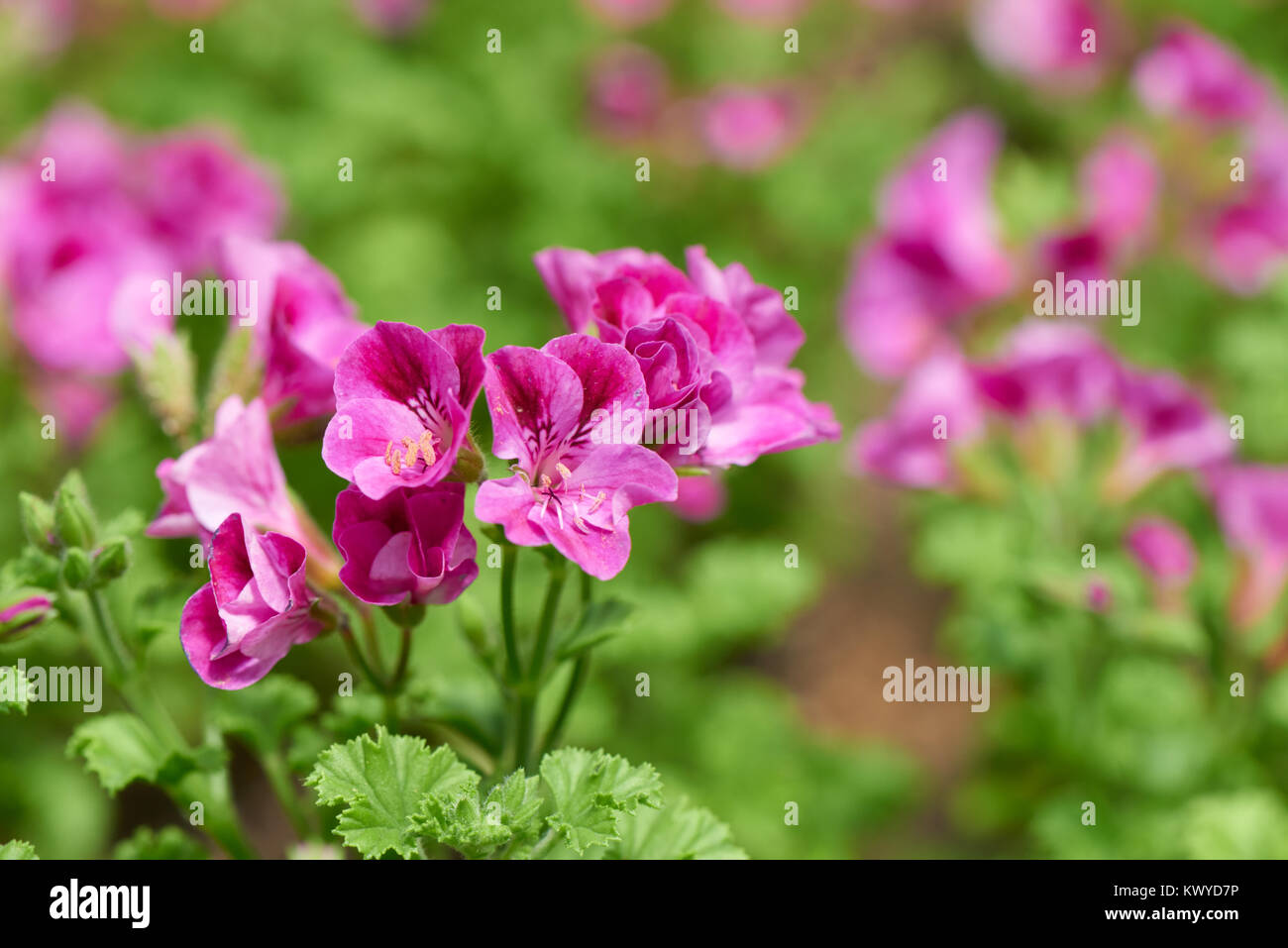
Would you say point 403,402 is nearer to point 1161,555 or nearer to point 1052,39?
point 1161,555

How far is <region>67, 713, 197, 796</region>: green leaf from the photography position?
1.17 meters

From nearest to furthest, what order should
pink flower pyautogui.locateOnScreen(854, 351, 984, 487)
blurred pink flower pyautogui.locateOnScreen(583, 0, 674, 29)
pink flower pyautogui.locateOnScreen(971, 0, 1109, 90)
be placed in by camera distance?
pink flower pyautogui.locateOnScreen(854, 351, 984, 487) < pink flower pyautogui.locateOnScreen(971, 0, 1109, 90) < blurred pink flower pyautogui.locateOnScreen(583, 0, 674, 29)

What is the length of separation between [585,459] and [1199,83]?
2.13 meters

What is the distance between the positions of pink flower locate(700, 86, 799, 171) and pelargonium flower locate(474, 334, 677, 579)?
2.54 m

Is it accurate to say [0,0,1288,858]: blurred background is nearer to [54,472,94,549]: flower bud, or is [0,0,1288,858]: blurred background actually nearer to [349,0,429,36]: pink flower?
[349,0,429,36]: pink flower

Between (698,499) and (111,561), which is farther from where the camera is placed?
(698,499)

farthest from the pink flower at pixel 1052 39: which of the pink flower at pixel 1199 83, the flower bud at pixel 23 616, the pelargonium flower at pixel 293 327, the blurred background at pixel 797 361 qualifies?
the flower bud at pixel 23 616

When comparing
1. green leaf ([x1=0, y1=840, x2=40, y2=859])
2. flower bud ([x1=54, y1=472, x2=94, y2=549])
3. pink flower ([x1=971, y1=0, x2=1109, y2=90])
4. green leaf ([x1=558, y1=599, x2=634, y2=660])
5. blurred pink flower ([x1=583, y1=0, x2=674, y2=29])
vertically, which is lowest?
green leaf ([x1=0, y1=840, x2=40, y2=859])

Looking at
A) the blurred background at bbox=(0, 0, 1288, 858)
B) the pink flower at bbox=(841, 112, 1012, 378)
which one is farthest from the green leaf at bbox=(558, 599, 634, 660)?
the pink flower at bbox=(841, 112, 1012, 378)

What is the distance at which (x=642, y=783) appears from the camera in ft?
3.59

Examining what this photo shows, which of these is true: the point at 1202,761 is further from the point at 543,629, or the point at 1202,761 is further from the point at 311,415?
the point at 311,415

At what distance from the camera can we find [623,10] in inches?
148

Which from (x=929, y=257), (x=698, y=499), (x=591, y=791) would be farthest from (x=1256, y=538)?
(x=591, y=791)
